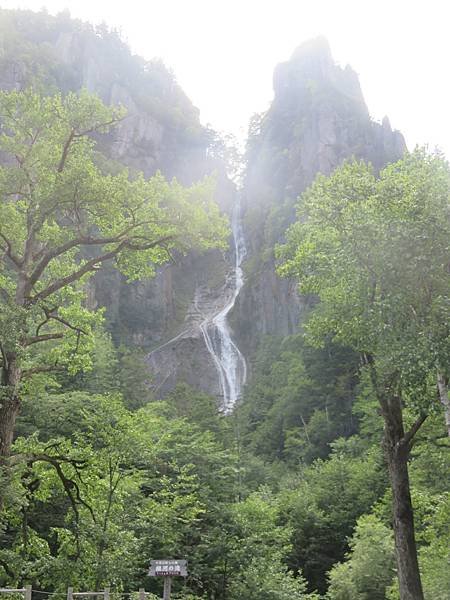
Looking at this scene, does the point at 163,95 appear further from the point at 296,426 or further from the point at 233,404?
the point at 296,426

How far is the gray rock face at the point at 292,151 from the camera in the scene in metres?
67.1

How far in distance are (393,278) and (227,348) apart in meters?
56.4

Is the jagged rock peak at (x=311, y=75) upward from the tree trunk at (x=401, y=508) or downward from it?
upward

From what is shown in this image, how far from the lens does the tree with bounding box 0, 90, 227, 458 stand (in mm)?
10492

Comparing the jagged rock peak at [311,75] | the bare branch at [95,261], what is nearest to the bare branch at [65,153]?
the bare branch at [95,261]

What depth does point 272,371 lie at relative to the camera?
179 feet

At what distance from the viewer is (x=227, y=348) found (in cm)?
6506

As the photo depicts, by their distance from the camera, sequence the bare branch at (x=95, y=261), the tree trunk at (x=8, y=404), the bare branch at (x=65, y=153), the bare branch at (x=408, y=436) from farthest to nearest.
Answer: the bare branch at (x=408, y=436) < the bare branch at (x=95, y=261) < the bare branch at (x=65, y=153) < the tree trunk at (x=8, y=404)

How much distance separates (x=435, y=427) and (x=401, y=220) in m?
9.08

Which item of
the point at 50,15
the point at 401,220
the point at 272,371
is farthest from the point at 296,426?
the point at 50,15

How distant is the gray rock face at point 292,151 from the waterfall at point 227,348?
1.97 meters

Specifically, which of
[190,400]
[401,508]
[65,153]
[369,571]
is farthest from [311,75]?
[401,508]

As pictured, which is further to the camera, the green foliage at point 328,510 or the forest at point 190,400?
the green foliage at point 328,510

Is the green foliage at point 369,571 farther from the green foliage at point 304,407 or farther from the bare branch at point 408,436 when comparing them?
the green foliage at point 304,407
